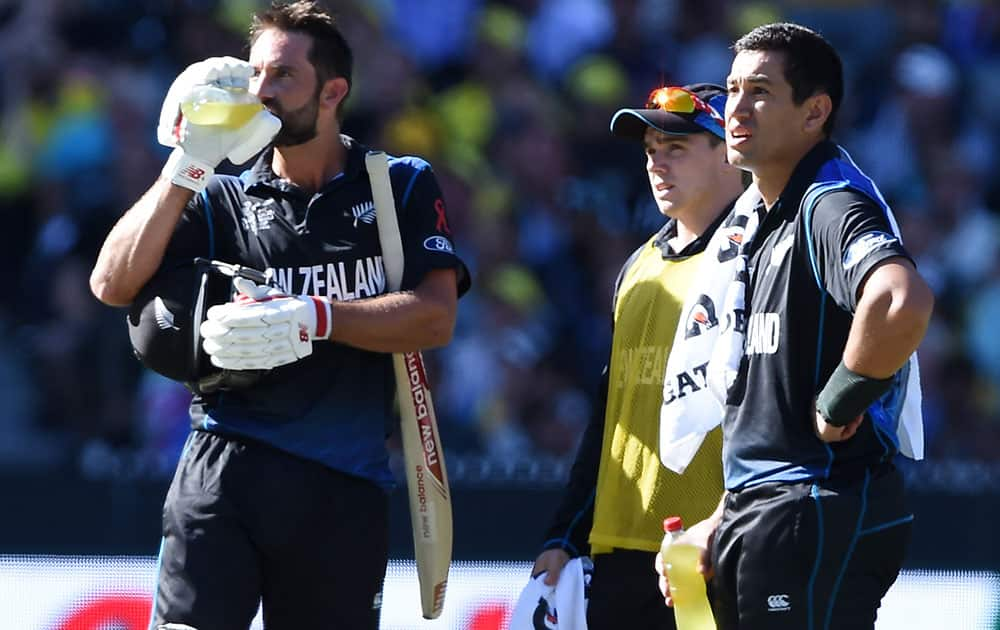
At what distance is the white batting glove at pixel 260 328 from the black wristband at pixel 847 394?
141cm

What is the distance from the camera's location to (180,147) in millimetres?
4637

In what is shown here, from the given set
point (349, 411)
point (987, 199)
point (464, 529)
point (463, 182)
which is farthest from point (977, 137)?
point (349, 411)

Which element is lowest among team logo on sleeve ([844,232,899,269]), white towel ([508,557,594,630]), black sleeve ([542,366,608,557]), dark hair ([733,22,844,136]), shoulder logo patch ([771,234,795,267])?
white towel ([508,557,594,630])

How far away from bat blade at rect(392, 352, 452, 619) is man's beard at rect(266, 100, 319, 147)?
0.71m

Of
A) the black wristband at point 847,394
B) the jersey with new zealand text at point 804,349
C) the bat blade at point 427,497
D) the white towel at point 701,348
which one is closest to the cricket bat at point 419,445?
the bat blade at point 427,497

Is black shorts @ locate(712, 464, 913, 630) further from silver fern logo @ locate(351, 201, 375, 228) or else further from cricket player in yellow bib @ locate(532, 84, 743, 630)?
silver fern logo @ locate(351, 201, 375, 228)

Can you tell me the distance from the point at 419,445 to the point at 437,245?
0.59 metres

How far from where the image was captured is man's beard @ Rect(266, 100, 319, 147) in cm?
486

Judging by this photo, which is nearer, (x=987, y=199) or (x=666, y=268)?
(x=666, y=268)

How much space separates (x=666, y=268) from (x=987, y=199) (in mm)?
6843

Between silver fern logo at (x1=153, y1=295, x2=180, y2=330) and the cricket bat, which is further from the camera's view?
the cricket bat

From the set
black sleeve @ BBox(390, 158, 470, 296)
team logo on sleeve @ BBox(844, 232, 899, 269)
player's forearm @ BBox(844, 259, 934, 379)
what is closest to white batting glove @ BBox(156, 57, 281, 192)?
black sleeve @ BBox(390, 158, 470, 296)

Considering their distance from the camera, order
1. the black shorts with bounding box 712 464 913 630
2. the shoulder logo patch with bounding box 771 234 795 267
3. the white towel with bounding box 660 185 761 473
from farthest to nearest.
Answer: the white towel with bounding box 660 185 761 473 → the shoulder logo patch with bounding box 771 234 795 267 → the black shorts with bounding box 712 464 913 630

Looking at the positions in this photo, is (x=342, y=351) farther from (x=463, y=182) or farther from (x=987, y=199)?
(x=987, y=199)
